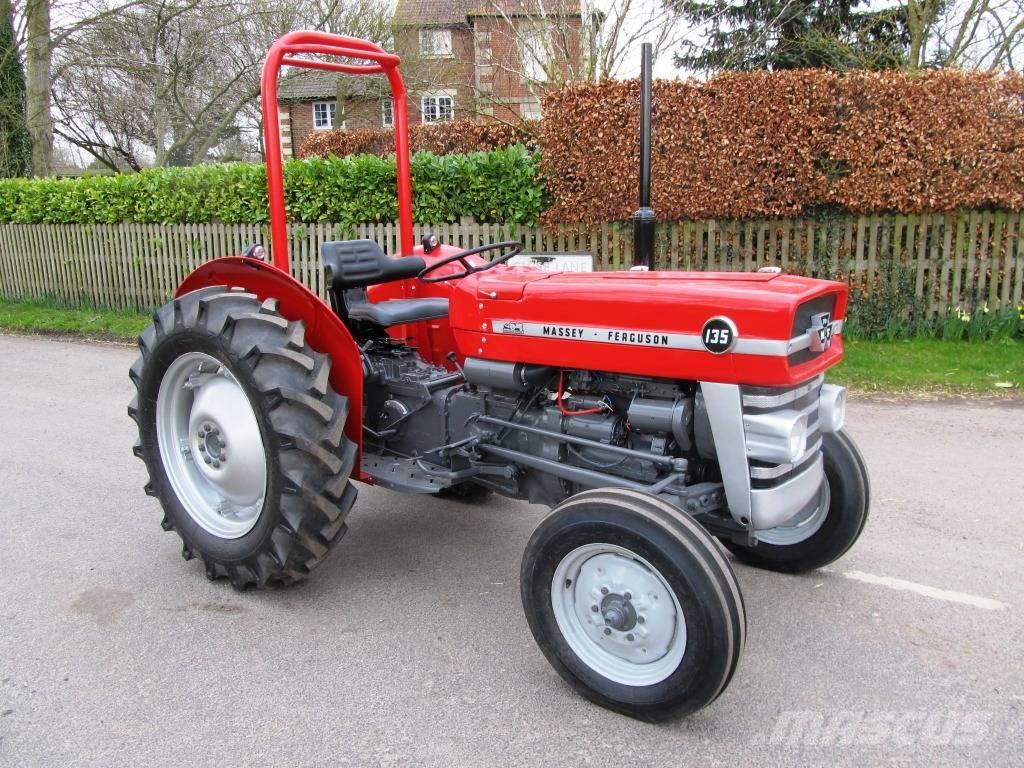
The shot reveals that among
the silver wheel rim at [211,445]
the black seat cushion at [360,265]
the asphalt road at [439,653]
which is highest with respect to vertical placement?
the black seat cushion at [360,265]

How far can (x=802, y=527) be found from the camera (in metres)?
3.42

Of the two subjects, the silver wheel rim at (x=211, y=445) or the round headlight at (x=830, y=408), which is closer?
the round headlight at (x=830, y=408)

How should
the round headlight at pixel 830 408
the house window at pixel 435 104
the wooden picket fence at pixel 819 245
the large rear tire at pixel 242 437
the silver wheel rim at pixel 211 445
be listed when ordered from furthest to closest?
the house window at pixel 435 104 → the wooden picket fence at pixel 819 245 → the silver wheel rim at pixel 211 445 → the large rear tire at pixel 242 437 → the round headlight at pixel 830 408

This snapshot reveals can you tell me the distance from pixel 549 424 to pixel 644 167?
3.52m

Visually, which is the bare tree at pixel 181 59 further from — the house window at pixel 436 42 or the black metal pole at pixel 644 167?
the black metal pole at pixel 644 167

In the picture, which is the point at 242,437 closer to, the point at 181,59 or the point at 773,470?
the point at 773,470

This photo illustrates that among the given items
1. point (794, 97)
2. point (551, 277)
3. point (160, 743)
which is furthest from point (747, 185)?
point (160, 743)

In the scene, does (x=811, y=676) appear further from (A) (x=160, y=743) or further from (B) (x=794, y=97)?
(B) (x=794, y=97)

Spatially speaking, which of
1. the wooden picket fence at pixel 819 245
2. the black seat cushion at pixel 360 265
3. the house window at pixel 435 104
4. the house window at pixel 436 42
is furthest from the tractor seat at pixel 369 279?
the house window at pixel 436 42

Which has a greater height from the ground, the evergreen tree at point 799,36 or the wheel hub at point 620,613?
the evergreen tree at point 799,36

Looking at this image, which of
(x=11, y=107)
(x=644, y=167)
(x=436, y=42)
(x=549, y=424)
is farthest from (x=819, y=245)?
(x=436, y=42)

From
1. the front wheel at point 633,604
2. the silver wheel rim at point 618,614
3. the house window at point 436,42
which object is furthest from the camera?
the house window at point 436,42

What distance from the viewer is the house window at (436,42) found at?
21.4 meters

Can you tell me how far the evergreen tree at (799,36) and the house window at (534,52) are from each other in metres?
3.61
